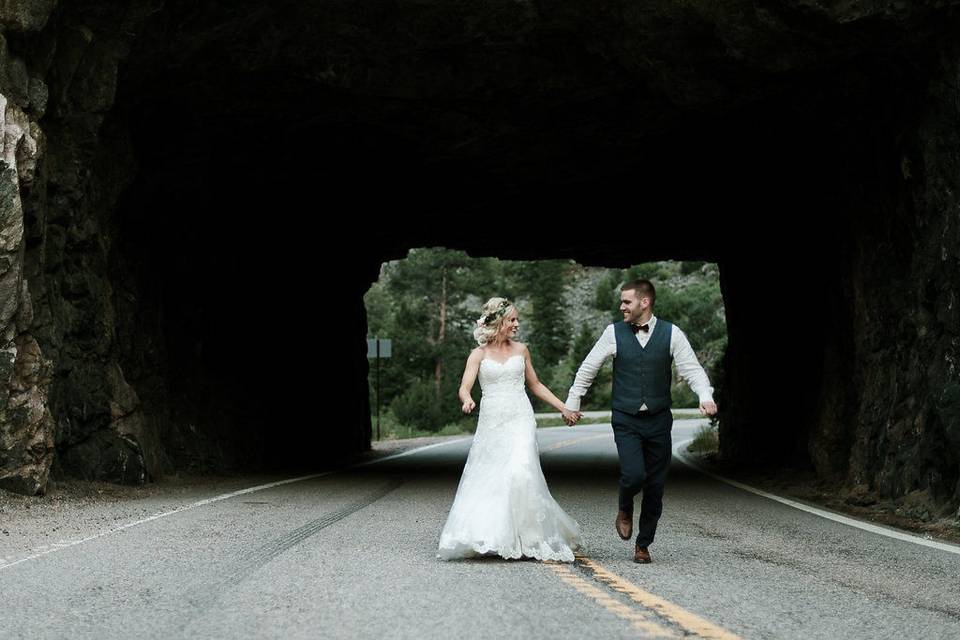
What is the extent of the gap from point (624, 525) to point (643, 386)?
1109 millimetres

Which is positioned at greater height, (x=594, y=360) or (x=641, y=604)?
(x=594, y=360)

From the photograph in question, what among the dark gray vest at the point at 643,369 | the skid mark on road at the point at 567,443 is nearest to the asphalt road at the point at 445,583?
the dark gray vest at the point at 643,369

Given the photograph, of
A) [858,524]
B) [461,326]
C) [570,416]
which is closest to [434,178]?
[858,524]

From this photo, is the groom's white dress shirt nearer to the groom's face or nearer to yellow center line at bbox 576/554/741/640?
the groom's face

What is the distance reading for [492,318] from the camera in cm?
925

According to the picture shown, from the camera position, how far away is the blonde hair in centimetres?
925

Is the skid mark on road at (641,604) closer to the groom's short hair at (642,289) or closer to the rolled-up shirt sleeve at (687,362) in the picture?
the rolled-up shirt sleeve at (687,362)

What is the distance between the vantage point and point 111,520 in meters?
11.3

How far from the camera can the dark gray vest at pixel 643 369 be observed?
336 inches

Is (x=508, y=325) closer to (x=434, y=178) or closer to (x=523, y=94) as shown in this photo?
(x=523, y=94)

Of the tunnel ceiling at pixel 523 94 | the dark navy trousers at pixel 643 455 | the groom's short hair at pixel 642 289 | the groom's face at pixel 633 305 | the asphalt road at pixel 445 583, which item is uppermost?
the tunnel ceiling at pixel 523 94

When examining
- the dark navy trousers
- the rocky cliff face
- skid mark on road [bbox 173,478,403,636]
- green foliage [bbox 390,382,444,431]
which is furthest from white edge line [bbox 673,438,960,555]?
green foliage [bbox 390,382,444,431]

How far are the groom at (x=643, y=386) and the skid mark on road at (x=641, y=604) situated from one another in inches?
26.7

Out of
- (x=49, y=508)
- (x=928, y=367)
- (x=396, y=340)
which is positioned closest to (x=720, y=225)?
(x=928, y=367)
